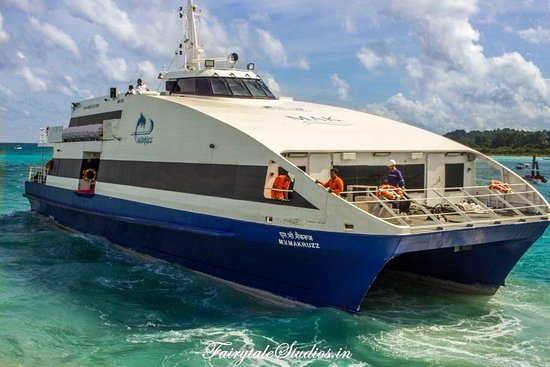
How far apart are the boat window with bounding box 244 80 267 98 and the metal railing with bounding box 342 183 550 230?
5.25m

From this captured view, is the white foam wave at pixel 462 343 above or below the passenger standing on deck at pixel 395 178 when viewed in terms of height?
below

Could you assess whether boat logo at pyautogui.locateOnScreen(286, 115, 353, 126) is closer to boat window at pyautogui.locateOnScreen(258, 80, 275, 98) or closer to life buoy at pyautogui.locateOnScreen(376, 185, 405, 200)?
life buoy at pyautogui.locateOnScreen(376, 185, 405, 200)

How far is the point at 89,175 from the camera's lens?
56.4 feet

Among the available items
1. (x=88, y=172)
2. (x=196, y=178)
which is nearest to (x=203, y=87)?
(x=196, y=178)

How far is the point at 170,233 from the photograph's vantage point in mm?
12773

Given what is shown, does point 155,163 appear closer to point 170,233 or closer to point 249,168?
point 170,233

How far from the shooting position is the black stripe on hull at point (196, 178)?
412 inches

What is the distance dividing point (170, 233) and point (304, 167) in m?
3.88

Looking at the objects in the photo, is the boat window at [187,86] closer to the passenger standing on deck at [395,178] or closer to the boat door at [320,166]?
the boat door at [320,166]

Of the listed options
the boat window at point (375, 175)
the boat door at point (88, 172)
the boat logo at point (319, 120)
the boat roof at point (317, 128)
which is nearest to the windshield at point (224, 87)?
the boat roof at point (317, 128)

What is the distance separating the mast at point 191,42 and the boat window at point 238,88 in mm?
2367

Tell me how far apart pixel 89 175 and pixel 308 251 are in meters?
9.90

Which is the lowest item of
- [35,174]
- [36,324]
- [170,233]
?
[36,324]

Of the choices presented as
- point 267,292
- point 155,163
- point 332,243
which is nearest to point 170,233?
point 155,163
